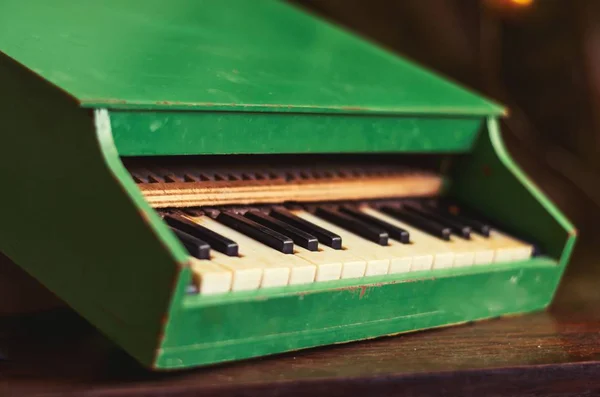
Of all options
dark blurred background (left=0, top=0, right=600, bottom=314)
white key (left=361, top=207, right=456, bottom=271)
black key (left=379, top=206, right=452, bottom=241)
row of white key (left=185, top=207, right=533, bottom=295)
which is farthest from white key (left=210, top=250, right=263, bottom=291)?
dark blurred background (left=0, top=0, right=600, bottom=314)

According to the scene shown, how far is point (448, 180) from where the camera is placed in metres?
1.96

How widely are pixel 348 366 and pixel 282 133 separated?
16.0 inches

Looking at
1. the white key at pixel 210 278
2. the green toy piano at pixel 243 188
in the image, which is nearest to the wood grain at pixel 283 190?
the green toy piano at pixel 243 188

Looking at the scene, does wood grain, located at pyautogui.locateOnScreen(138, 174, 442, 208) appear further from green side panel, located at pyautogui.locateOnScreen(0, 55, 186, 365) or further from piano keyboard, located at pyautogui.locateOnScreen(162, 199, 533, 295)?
green side panel, located at pyautogui.locateOnScreen(0, 55, 186, 365)

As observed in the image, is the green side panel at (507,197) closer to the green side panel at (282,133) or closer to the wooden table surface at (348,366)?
the green side panel at (282,133)

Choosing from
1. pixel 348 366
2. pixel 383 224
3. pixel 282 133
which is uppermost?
pixel 282 133

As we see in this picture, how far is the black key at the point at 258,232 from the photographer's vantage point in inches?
52.9

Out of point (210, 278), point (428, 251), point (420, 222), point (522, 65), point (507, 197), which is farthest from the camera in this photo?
point (522, 65)

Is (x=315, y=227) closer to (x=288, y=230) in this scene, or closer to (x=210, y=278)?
(x=288, y=230)

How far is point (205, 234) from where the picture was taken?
131 centimetres

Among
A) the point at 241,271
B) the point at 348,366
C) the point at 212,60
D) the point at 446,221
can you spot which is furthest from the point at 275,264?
the point at 446,221

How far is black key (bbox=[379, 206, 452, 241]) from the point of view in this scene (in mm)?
1637

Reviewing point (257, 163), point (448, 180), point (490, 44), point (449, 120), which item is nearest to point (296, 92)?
point (257, 163)

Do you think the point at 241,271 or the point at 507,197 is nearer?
the point at 241,271
